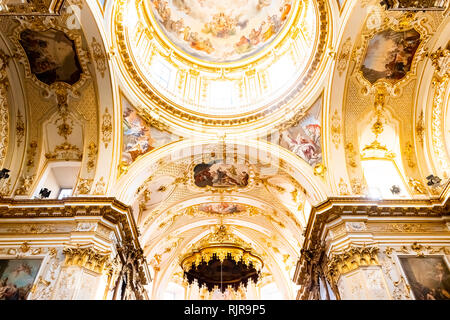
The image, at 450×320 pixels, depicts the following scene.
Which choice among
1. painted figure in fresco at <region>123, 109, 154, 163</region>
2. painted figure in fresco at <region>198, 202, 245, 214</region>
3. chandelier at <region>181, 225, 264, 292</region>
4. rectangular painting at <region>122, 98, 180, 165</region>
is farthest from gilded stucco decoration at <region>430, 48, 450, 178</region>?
painted figure in fresco at <region>123, 109, 154, 163</region>

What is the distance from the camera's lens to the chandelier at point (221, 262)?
13953mm

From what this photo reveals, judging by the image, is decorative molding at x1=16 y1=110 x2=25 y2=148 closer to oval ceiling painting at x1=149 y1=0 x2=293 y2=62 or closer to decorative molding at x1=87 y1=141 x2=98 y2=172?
decorative molding at x1=87 y1=141 x2=98 y2=172

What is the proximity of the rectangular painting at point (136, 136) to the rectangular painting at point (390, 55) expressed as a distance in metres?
7.59

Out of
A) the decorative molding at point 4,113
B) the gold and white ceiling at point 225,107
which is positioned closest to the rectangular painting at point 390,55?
the gold and white ceiling at point 225,107

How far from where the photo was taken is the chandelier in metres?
14.0

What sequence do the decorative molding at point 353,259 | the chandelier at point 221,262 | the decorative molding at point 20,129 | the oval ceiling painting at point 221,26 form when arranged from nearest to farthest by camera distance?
the decorative molding at point 353,259 < the decorative molding at point 20,129 < the chandelier at point 221,262 < the oval ceiling painting at point 221,26

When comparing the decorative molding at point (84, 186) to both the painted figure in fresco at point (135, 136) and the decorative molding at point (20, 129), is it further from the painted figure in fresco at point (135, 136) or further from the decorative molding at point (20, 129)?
the decorative molding at point (20, 129)

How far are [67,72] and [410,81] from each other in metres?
11.8

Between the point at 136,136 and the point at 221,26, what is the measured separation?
25.2 feet

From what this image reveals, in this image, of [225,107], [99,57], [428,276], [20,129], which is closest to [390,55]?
[225,107]

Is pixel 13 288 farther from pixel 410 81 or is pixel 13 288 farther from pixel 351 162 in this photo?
pixel 410 81

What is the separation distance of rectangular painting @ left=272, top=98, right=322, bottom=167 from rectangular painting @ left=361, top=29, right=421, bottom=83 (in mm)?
2038
